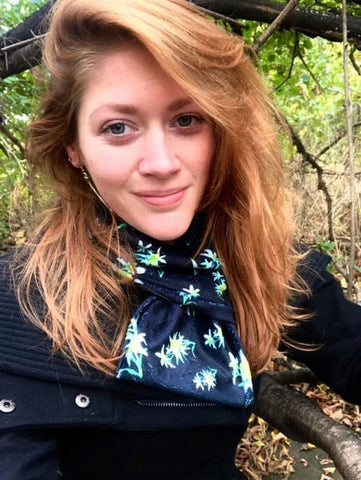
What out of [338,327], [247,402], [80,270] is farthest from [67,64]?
[338,327]

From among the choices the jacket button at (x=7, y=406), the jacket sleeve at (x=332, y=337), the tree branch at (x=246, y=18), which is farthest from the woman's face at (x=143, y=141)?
the tree branch at (x=246, y=18)

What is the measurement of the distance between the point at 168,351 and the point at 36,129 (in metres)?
0.71

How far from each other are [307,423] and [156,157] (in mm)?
877

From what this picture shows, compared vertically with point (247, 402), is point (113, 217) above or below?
above

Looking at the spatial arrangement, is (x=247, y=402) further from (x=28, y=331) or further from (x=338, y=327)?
(x=28, y=331)

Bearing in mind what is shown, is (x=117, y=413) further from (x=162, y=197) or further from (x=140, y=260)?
(x=162, y=197)

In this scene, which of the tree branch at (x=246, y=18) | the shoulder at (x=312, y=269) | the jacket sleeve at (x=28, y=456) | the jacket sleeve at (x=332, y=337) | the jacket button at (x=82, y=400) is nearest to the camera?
the jacket sleeve at (x=28, y=456)

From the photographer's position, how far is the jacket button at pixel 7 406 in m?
1.15

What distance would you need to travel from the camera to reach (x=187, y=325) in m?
1.36

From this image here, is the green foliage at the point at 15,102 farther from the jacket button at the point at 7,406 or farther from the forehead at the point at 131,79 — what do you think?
the jacket button at the point at 7,406

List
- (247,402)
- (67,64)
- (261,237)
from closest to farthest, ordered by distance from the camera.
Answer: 1. (67,64)
2. (247,402)
3. (261,237)

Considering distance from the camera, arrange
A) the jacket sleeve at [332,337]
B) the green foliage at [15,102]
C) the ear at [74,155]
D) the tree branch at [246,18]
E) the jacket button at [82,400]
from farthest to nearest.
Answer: the green foliage at [15,102]
the tree branch at [246,18]
the jacket sleeve at [332,337]
the ear at [74,155]
the jacket button at [82,400]

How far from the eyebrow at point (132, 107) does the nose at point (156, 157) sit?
0.06 meters

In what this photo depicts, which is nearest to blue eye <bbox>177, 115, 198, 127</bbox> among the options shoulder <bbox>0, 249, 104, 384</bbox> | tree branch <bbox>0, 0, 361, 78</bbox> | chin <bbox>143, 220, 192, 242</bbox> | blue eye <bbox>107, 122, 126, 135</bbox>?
blue eye <bbox>107, 122, 126, 135</bbox>
